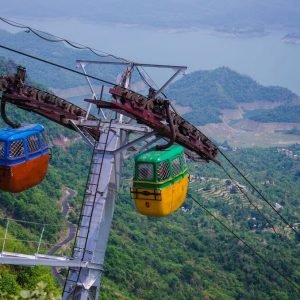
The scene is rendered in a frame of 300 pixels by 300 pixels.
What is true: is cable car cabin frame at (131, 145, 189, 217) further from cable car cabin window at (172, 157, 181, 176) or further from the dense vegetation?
the dense vegetation

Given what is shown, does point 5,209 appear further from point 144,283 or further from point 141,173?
point 141,173

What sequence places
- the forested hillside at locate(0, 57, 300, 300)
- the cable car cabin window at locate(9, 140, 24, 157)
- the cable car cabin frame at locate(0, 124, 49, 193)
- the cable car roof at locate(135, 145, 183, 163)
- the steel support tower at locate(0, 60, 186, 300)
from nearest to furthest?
the steel support tower at locate(0, 60, 186, 300) → the cable car roof at locate(135, 145, 183, 163) → the cable car cabin frame at locate(0, 124, 49, 193) → the cable car cabin window at locate(9, 140, 24, 157) → the forested hillside at locate(0, 57, 300, 300)

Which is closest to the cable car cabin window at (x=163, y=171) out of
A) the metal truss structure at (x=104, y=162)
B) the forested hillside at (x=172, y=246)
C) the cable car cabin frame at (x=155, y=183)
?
the cable car cabin frame at (x=155, y=183)

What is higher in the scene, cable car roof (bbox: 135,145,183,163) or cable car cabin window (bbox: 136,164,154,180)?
cable car roof (bbox: 135,145,183,163)

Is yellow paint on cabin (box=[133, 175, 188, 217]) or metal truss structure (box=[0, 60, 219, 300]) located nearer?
metal truss structure (box=[0, 60, 219, 300])

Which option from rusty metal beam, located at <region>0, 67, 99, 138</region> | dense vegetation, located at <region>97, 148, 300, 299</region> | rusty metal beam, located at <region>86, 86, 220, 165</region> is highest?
rusty metal beam, located at <region>86, 86, 220, 165</region>

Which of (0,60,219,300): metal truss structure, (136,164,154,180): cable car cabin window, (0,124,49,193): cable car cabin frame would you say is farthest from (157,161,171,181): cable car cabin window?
(0,124,49,193): cable car cabin frame
